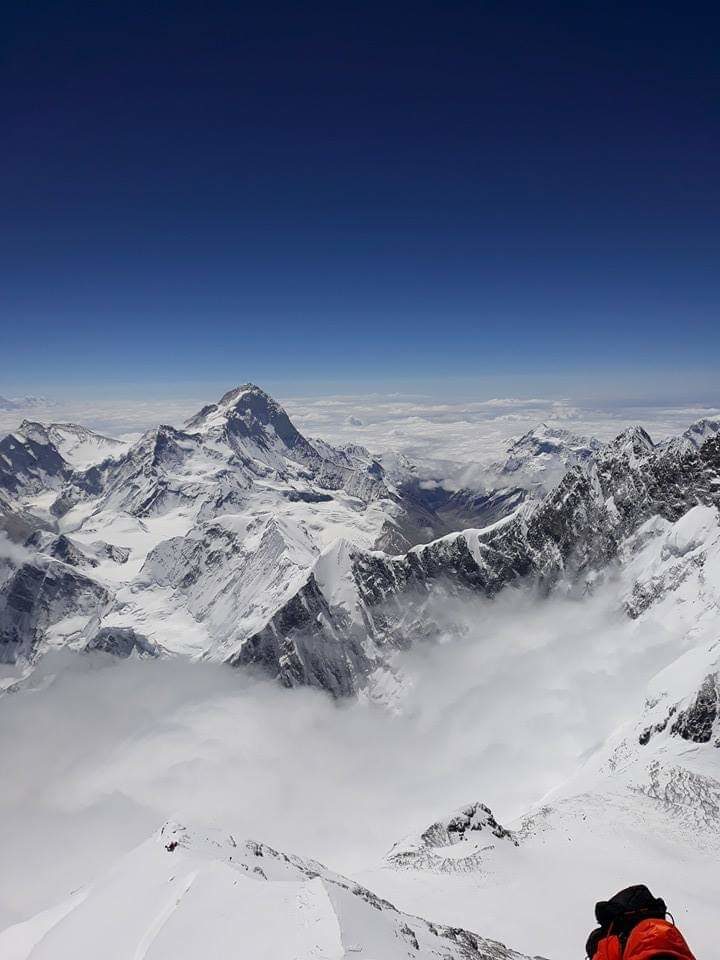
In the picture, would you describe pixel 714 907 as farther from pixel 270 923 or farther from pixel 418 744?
pixel 418 744

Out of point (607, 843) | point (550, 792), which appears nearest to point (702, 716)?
point (607, 843)

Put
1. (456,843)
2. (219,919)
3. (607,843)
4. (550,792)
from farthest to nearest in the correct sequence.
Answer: (550,792) < (456,843) < (607,843) < (219,919)

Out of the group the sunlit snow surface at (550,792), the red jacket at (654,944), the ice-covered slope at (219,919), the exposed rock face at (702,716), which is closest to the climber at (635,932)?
the red jacket at (654,944)

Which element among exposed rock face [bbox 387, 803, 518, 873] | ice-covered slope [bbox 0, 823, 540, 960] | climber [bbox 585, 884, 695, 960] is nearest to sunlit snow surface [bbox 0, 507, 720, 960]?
exposed rock face [bbox 387, 803, 518, 873]

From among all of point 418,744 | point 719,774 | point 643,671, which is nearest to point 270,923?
point 719,774

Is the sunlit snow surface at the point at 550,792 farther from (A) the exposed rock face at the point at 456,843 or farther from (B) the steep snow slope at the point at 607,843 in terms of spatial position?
(A) the exposed rock face at the point at 456,843

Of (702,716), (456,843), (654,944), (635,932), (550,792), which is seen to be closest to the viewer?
(654,944)

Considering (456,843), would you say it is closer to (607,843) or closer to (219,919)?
(607,843)
